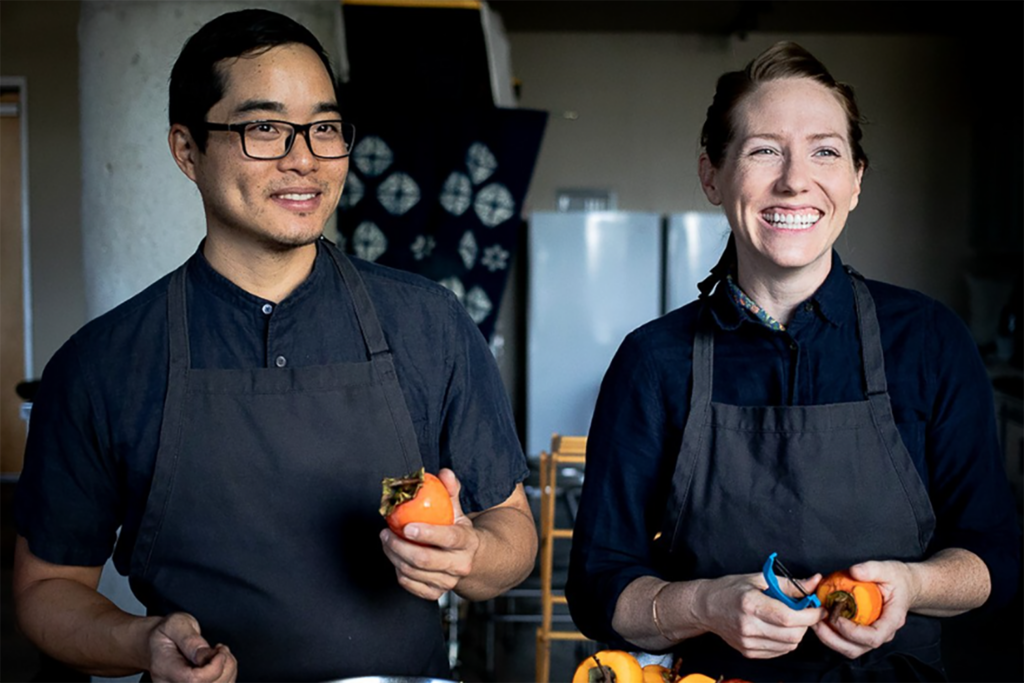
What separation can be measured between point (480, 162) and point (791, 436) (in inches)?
84.2

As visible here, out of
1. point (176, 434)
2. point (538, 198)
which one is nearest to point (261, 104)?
point (176, 434)

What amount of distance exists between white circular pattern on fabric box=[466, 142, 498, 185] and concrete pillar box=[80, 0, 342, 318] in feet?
2.82

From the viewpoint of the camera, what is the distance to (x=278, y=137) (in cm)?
136

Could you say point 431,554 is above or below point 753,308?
below

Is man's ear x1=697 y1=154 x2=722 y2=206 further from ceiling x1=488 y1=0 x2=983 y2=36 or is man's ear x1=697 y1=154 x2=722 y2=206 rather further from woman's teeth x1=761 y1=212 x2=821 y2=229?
ceiling x1=488 y1=0 x2=983 y2=36

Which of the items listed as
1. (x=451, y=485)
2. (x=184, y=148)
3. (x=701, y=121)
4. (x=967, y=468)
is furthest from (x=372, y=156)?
(x=701, y=121)

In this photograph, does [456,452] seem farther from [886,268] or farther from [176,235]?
[886,268]

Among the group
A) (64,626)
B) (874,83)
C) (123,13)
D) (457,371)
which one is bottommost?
(64,626)

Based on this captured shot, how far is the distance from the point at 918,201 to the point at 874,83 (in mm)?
905

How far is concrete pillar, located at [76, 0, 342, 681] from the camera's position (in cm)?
244

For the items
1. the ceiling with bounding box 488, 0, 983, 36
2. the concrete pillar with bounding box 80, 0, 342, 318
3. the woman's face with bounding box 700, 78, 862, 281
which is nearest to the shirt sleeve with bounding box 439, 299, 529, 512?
the woman's face with bounding box 700, 78, 862, 281

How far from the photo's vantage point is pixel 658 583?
1386 millimetres

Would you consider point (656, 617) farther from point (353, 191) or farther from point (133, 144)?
point (353, 191)

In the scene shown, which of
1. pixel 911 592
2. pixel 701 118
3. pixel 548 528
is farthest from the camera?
pixel 701 118
